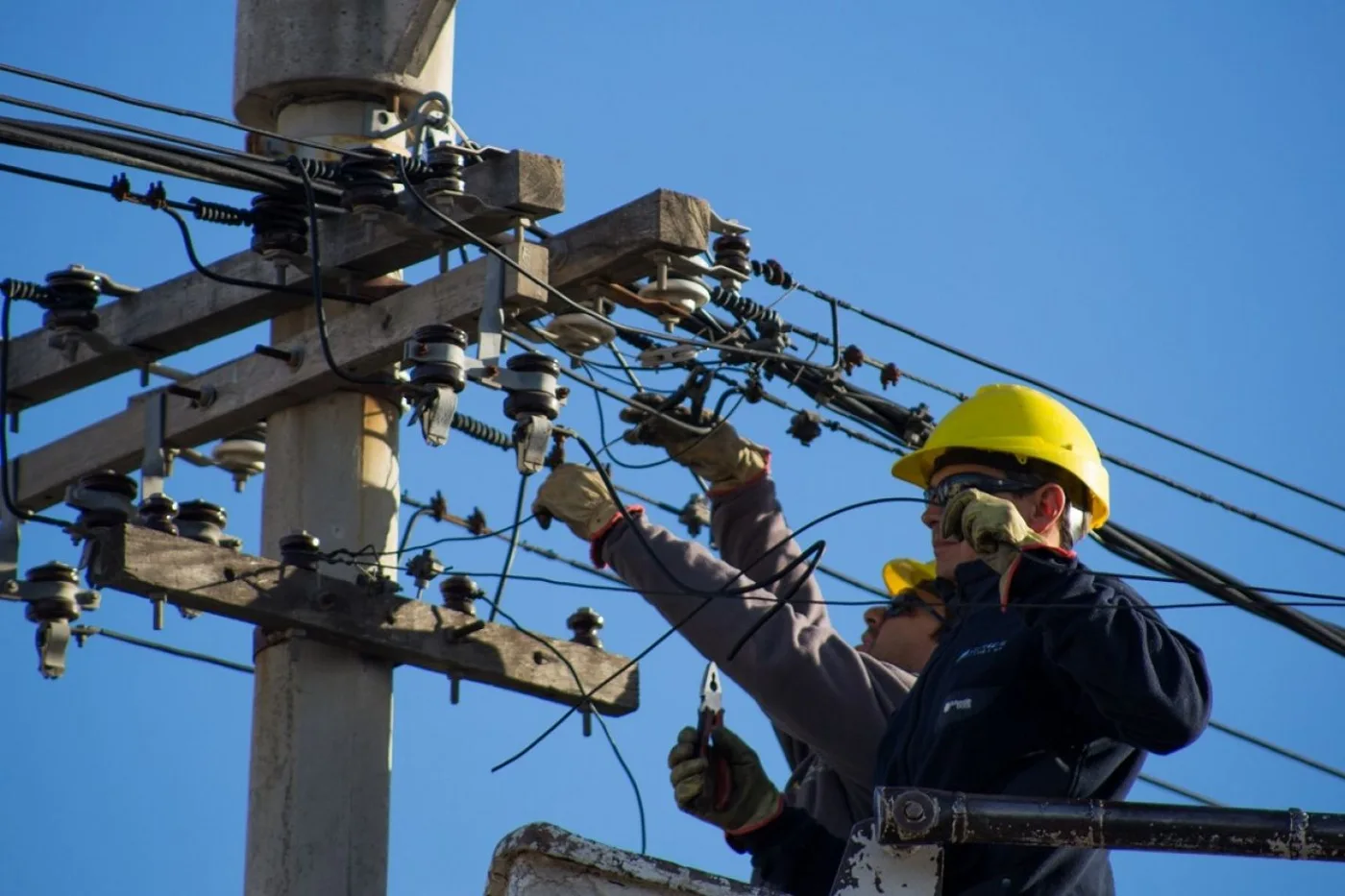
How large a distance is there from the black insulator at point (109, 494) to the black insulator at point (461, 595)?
3.42 feet

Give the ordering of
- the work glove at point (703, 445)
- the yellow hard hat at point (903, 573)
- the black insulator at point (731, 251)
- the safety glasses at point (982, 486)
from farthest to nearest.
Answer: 1. the yellow hard hat at point (903, 573)
2. the work glove at point (703, 445)
3. the black insulator at point (731, 251)
4. the safety glasses at point (982, 486)

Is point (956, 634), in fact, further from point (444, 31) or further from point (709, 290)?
point (444, 31)

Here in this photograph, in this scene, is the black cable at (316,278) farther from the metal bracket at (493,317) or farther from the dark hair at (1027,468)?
the dark hair at (1027,468)

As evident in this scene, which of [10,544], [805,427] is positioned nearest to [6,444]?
[10,544]

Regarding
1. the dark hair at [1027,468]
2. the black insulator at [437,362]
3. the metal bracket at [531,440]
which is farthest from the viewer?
the metal bracket at [531,440]

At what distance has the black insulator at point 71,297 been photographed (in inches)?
327

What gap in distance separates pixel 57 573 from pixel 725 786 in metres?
2.37

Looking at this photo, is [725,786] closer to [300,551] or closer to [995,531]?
[300,551]

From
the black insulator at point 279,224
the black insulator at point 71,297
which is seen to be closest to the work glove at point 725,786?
the black insulator at point 279,224

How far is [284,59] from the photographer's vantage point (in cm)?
845

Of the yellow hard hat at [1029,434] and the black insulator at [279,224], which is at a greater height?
the black insulator at [279,224]

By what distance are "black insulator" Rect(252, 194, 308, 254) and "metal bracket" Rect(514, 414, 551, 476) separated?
2.96 feet

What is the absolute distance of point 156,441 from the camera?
8297 millimetres

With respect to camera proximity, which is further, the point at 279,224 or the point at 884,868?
the point at 279,224
